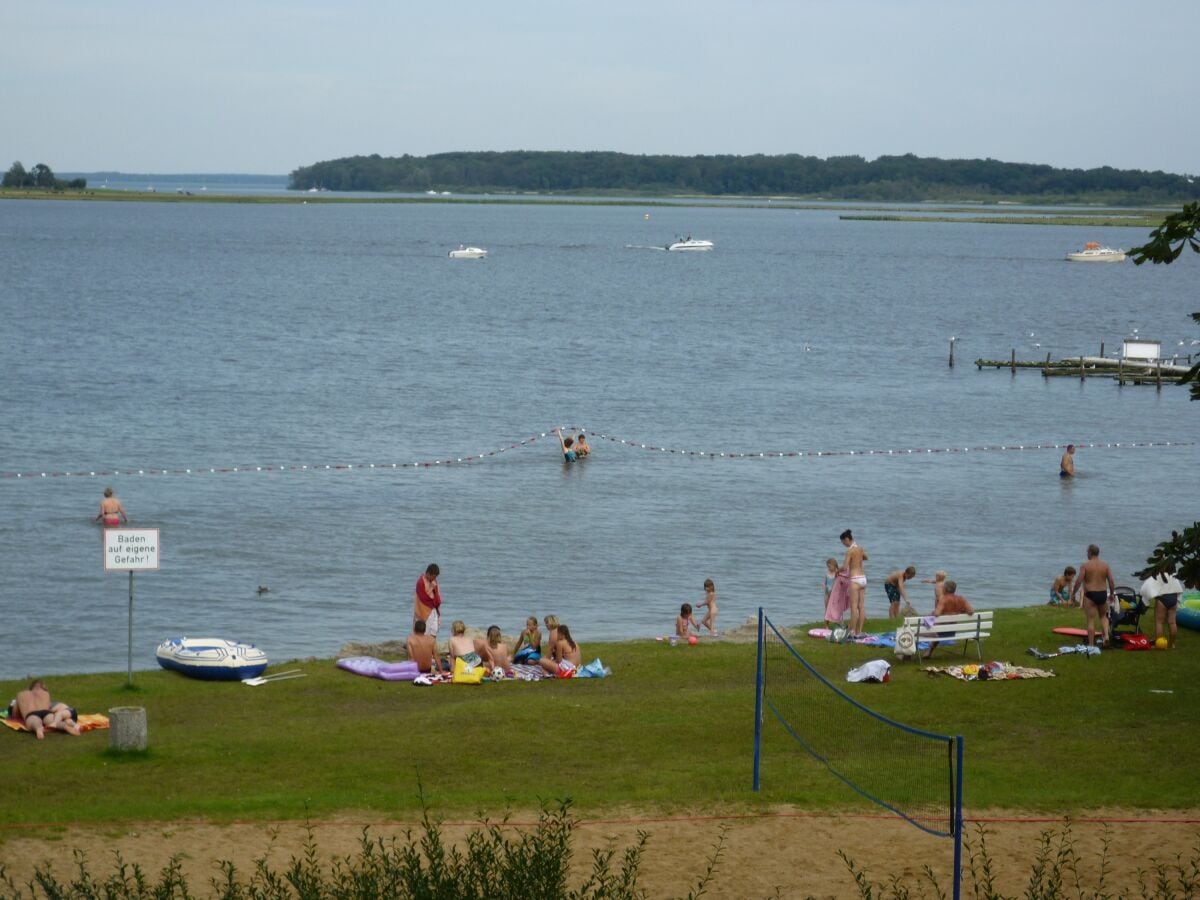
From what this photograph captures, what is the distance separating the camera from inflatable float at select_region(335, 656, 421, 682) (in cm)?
1997

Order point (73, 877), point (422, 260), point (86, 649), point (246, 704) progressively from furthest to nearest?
point (422, 260) → point (86, 649) → point (246, 704) → point (73, 877)

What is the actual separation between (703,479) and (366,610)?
17.0m

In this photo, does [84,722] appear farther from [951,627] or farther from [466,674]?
[951,627]

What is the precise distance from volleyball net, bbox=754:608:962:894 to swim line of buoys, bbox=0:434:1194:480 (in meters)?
27.2

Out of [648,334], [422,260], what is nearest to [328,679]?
[648,334]

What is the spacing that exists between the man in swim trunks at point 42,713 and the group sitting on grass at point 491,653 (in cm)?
465

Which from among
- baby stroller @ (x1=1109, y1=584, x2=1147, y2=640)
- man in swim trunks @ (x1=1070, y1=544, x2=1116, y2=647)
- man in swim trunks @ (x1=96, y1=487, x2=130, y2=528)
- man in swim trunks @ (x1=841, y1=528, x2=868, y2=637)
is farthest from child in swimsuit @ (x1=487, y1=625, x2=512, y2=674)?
man in swim trunks @ (x1=96, y1=487, x2=130, y2=528)

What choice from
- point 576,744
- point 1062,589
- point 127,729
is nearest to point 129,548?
point 127,729

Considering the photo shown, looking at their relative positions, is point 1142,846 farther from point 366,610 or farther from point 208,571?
point 208,571

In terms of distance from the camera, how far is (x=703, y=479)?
43.7 m

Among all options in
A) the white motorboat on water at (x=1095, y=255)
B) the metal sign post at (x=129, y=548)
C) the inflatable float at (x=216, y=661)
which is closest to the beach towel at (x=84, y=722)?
the metal sign post at (x=129, y=548)

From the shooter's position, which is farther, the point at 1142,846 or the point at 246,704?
the point at 246,704

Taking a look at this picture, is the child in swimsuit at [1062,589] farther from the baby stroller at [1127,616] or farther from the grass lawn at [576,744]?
the grass lawn at [576,744]

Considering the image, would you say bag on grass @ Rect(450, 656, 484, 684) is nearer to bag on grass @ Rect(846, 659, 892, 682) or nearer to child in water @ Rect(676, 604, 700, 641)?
child in water @ Rect(676, 604, 700, 641)
